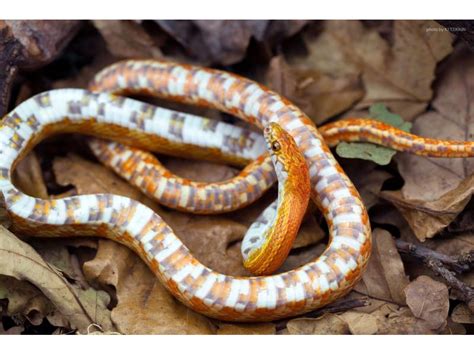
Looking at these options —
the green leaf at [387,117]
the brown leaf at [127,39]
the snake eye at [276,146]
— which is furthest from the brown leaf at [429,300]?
the brown leaf at [127,39]

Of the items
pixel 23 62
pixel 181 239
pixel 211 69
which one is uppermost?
pixel 23 62

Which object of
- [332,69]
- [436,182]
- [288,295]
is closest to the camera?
[288,295]

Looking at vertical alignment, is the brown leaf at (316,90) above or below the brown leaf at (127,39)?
below

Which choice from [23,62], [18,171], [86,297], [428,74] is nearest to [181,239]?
[86,297]

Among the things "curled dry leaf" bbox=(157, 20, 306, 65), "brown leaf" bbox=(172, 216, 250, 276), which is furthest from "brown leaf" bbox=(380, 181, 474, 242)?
"curled dry leaf" bbox=(157, 20, 306, 65)

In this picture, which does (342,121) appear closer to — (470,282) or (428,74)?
(428,74)

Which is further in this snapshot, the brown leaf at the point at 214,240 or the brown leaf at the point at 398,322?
the brown leaf at the point at 214,240

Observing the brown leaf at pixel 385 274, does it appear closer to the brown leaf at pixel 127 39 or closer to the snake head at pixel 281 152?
the snake head at pixel 281 152

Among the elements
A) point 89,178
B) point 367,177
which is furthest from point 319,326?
point 89,178
